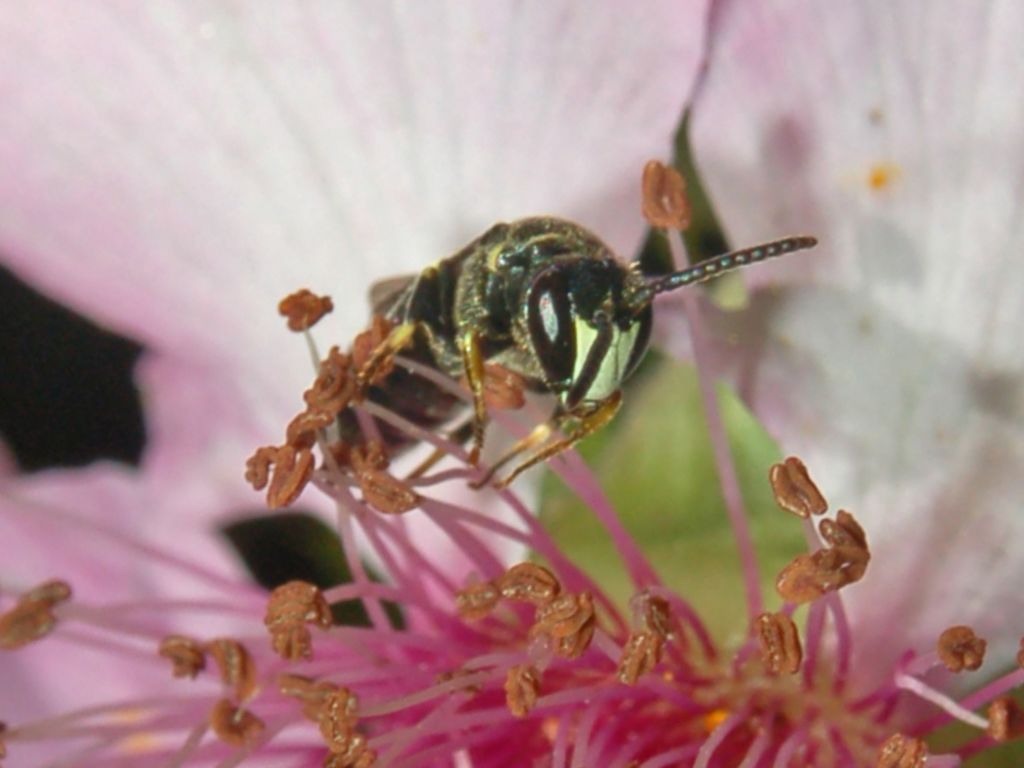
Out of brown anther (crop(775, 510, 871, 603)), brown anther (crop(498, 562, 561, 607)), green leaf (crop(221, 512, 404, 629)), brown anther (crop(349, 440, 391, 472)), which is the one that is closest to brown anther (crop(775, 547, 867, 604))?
brown anther (crop(775, 510, 871, 603))

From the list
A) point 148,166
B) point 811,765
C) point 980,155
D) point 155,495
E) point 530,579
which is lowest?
point 811,765

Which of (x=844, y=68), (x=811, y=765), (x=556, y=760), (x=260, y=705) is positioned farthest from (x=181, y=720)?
(x=844, y=68)

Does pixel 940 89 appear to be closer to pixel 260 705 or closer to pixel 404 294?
pixel 404 294

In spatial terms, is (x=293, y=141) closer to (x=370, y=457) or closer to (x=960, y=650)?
(x=370, y=457)

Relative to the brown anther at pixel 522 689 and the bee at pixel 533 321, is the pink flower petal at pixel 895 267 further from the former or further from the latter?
the brown anther at pixel 522 689

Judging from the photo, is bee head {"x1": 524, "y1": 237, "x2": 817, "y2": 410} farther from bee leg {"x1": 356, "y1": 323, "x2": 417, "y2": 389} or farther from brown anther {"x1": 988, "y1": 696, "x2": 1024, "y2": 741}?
brown anther {"x1": 988, "y1": 696, "x2": 1024, "y2": 741}

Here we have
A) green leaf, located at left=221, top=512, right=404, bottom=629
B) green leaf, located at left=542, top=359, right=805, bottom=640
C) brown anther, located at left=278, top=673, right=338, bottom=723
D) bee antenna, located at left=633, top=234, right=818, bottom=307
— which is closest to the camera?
bee antenna, located at left=633, top=234, right=818, bottom=307
